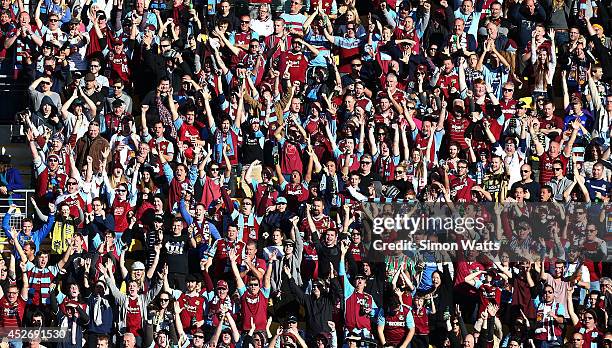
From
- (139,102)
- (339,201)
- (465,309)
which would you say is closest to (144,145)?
(139,102)

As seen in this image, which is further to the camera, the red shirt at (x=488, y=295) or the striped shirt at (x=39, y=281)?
the red shirt at (x=488, y=295)

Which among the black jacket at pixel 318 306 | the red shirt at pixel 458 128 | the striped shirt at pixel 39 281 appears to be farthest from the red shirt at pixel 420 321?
the striped shirt at pixel 39 281

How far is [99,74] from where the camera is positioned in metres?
22.5

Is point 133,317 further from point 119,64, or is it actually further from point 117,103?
point 119,64

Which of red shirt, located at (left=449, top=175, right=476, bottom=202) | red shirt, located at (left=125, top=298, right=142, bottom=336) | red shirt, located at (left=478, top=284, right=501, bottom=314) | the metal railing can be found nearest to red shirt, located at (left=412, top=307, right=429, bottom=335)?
red shirt, located at (left=478, top=284, right=501, bottom=314)

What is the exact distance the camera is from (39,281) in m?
21.0

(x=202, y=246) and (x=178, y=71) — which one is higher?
(x=178, y=71)

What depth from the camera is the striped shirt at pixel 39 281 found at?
21.0m

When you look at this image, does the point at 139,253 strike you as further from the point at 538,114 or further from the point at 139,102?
the point at 538,114

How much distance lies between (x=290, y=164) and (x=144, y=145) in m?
1.74

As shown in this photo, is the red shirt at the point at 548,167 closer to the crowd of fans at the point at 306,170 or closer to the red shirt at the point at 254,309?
the crowd of fans at the point at 306,170

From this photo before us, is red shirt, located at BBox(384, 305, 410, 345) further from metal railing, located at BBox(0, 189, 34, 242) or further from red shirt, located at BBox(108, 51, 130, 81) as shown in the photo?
red shirt, located at BBox(108, 51, 130, 81)

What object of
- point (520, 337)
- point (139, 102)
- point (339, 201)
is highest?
point (139, 102)

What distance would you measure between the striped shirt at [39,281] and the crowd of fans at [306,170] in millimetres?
23
